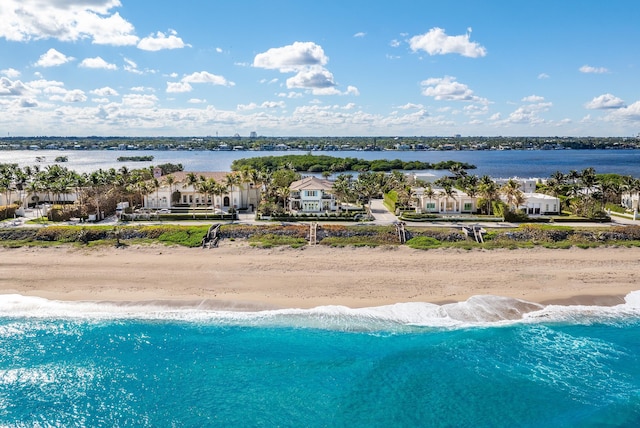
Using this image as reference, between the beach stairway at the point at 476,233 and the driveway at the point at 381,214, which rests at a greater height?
the driveway at the point at 381,214

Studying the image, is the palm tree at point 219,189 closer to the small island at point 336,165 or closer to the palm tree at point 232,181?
the palm tree at point 232,181

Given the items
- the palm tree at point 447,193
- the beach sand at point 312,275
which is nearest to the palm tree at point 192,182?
the beach sand at point 312,275

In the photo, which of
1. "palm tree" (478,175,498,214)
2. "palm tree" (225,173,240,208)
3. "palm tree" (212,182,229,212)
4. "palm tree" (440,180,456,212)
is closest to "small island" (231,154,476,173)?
"palm tree" (225,173,240,208)

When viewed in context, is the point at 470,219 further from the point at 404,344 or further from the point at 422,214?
the point at 404,344

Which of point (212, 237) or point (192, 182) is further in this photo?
point (192, 182)

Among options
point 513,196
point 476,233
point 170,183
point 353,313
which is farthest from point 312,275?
point 170,183

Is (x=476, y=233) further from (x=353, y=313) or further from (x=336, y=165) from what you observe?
(x=336, y=165)
